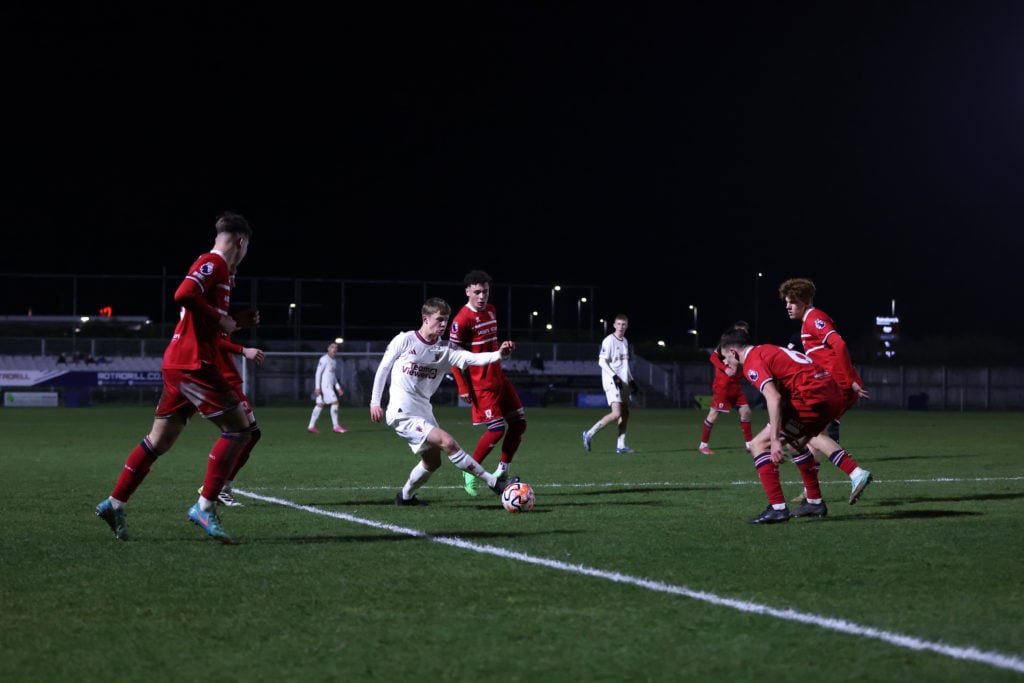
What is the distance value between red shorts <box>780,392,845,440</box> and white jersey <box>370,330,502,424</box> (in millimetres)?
2641

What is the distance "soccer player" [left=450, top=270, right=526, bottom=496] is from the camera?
489 inches

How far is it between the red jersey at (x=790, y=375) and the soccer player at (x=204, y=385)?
→ 154 inches

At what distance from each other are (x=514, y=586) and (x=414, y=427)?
407 cm

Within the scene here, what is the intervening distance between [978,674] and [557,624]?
71.0 inches

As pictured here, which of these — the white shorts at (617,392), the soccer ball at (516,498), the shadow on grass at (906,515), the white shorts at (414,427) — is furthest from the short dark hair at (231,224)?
the white shorts at (617,392)

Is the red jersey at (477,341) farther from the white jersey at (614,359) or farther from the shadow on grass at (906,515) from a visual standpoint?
the white jersey at (614,359)

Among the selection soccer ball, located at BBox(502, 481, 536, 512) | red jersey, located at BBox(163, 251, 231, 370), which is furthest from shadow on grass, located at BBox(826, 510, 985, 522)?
red jersey, located at BBox(163, 251, 231, 370)

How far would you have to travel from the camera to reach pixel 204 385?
316 inches

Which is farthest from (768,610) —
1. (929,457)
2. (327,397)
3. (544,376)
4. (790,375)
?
(544,376)

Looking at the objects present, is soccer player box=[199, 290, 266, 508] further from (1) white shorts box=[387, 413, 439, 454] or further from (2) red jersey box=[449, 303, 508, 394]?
(2) red jersey box=[449, 303, 508, 394]

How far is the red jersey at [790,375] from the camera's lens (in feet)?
30.5

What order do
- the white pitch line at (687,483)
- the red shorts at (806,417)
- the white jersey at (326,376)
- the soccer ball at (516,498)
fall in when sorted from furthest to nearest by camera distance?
the white jersey at (326,376) → the white pitch line at (687,483) → the soccer ball at (516,498) → the red shorts at (806,417)

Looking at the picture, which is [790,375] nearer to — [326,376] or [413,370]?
[413,370]

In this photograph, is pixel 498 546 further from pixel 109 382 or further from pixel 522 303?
pixel 522 303
